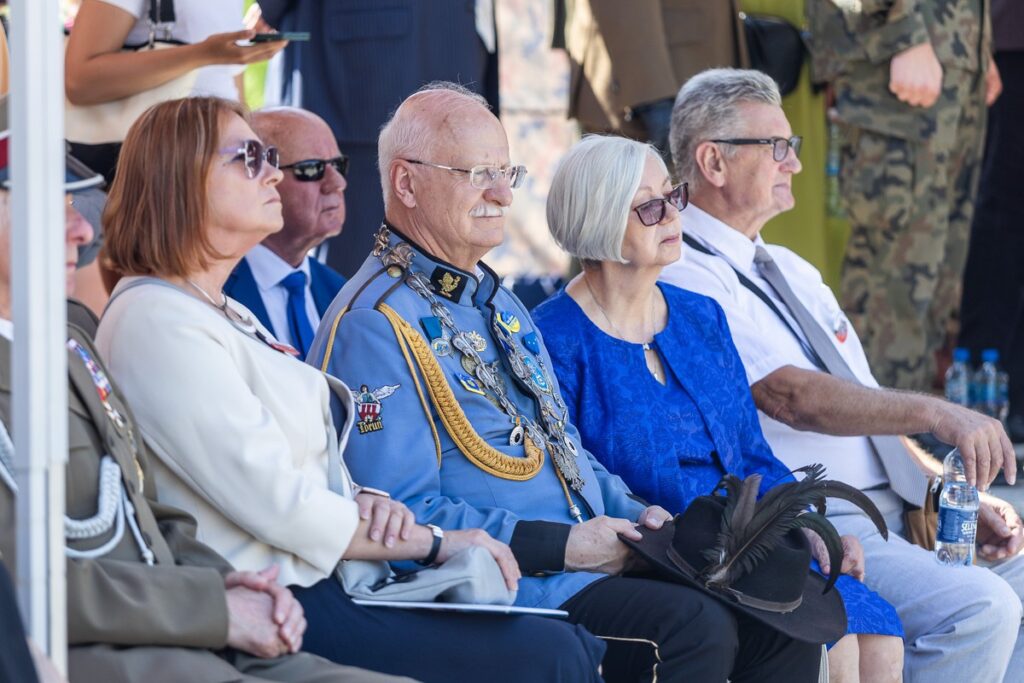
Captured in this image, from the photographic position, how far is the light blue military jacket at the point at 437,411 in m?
3.29

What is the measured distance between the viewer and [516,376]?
3574mm

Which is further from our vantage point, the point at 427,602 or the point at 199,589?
the point at 427,602

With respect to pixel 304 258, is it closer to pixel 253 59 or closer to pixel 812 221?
pixel 253 59

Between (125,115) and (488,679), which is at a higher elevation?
(125,115)

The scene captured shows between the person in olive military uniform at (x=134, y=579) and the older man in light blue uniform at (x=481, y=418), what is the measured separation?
0.58m

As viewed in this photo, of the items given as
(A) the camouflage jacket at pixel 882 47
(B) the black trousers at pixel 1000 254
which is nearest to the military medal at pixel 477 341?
(A) the camouflage jacket at pixel 882 47

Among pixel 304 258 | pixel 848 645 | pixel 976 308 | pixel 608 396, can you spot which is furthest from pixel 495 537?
pixel 976 308

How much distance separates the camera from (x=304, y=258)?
4691 millimetres

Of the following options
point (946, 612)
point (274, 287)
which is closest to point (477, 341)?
point (274, 287)

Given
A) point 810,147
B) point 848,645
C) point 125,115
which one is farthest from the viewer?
point 810,147

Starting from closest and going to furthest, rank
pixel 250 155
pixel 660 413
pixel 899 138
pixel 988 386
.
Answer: pixel 250 155 → pixel 660 413 → pixel 899 138 → pixel 988 386

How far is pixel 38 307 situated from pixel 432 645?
1.10 m

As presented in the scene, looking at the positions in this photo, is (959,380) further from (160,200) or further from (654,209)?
(160,200)

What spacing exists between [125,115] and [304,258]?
2.16 feet
